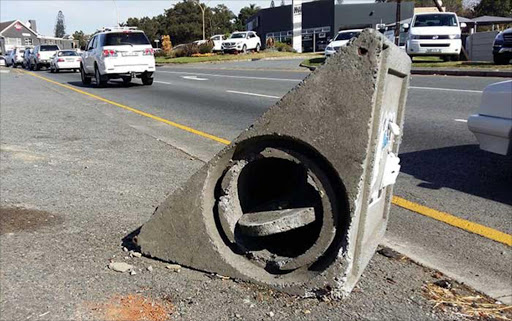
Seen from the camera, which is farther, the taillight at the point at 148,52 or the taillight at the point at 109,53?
the taillight at the point at 148,52

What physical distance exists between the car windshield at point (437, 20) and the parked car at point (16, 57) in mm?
34611

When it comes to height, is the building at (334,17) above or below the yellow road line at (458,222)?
above

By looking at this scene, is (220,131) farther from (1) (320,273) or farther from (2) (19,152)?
(1) (320,273)

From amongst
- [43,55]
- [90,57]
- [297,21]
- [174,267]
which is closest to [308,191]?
[174,267]

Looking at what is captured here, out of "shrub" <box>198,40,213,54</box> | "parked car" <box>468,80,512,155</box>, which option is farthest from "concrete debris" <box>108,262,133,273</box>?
"shrub" <box>198,40,213,54</box>

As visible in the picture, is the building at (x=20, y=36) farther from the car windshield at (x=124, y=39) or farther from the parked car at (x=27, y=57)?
the car windshield at (x=124, y=39)

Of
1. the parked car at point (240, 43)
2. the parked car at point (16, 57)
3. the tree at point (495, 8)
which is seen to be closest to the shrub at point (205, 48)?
the parked car at point (240, 43)

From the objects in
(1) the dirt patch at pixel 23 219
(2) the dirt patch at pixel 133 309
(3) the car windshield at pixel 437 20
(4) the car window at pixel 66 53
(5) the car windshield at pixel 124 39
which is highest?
(3) the car windshield at pixel 437 20

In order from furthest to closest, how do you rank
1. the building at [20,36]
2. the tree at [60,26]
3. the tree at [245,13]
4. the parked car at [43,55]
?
the tree at [60,26] < the tree at [245,13] < the building at [20,36] < the parked car at [43,55]

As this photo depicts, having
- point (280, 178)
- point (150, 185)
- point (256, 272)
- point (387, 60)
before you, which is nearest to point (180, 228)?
point (256, 272)

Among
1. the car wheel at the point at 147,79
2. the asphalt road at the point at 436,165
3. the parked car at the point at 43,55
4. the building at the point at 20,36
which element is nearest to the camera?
the asphalt road at the point at 436,165

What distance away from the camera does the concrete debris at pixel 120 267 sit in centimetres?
320

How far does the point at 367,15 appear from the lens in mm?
65812

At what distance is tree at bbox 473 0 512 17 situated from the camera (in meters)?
74.8
